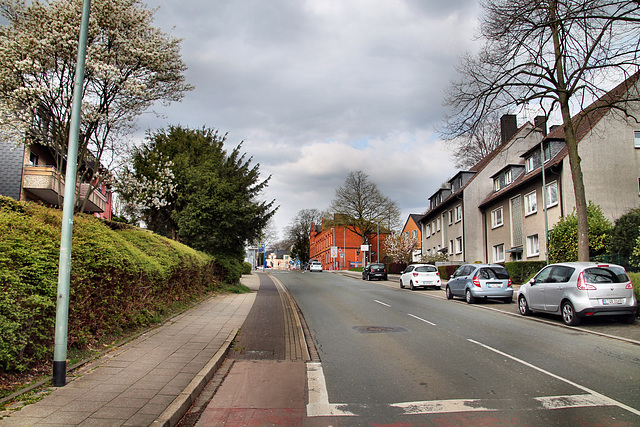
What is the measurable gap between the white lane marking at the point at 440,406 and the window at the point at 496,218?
29.1 metres

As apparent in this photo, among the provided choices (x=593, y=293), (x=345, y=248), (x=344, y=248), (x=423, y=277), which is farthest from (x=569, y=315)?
(x=345, y=248)

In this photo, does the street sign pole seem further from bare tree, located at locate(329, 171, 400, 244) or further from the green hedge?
bare tree, located at locate(329, 171, 400, 244)

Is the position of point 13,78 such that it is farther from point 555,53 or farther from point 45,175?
point 555,53

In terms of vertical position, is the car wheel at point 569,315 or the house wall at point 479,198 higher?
the house wall at point 479,198

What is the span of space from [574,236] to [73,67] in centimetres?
2190

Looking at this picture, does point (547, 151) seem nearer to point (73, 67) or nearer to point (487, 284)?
point (487, 284)

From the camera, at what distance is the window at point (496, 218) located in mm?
32750

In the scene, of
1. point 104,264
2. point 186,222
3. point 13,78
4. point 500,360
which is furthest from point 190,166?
point 500,360

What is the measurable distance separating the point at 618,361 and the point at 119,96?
13253mm

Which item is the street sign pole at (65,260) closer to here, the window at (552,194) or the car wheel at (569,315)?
the car wheel at (569,315)

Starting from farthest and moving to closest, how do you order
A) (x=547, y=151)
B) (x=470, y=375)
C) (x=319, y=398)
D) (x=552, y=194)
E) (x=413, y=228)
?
(x=413, y=228) < (x=547, y=151) < (x=552, y=194) < (x=470, y=375) < (x=319, y=398)

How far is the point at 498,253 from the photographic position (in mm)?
33469

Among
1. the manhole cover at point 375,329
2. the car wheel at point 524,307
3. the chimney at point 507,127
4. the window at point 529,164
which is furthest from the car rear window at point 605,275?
the chimney at point 507,127

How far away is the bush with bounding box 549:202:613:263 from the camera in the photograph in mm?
21062
